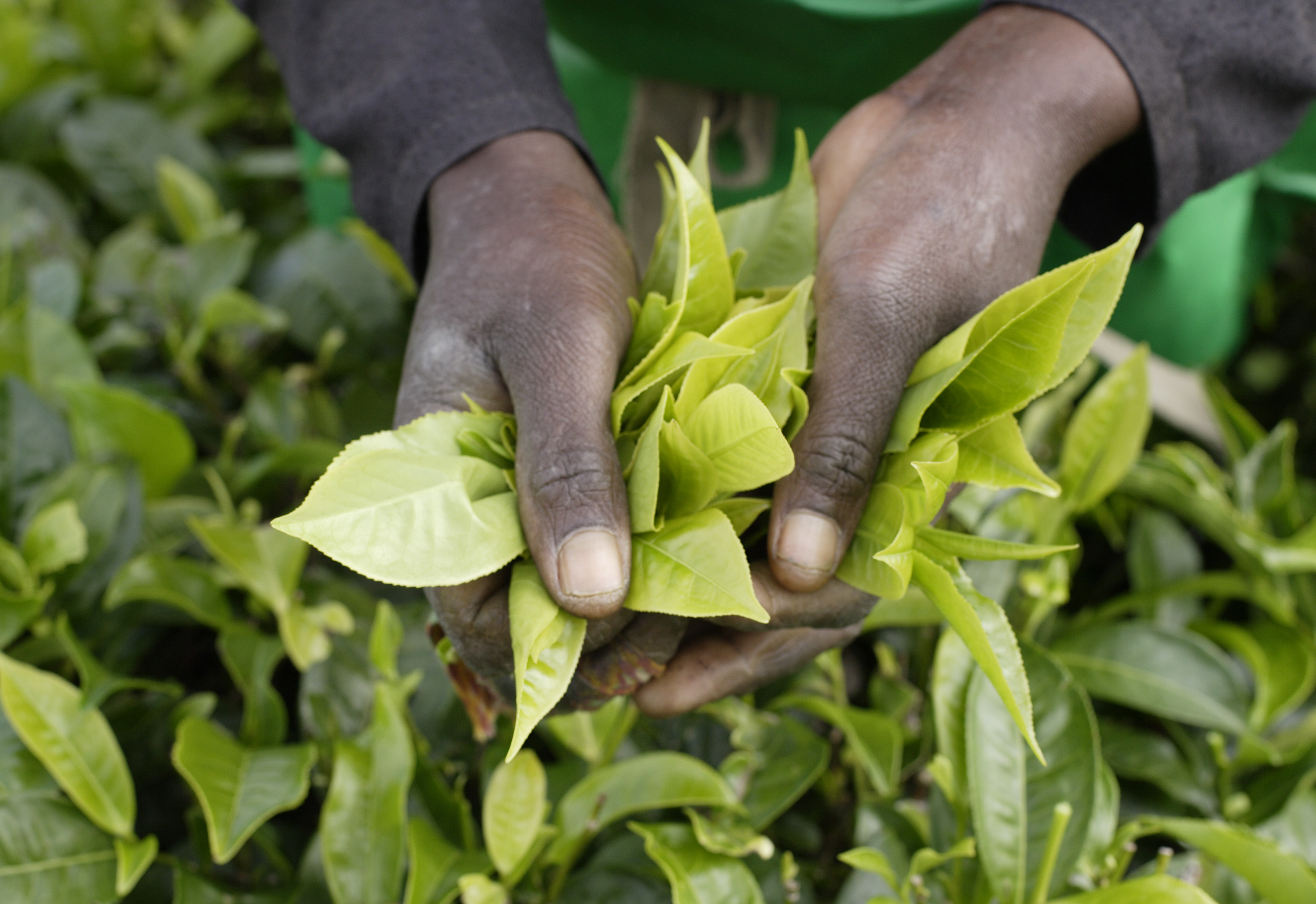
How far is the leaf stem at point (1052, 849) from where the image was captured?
841 mm

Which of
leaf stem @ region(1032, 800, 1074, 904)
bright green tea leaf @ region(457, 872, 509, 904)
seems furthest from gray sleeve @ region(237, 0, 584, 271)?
leaf stem @ region(1032, 800, 1074, 904)

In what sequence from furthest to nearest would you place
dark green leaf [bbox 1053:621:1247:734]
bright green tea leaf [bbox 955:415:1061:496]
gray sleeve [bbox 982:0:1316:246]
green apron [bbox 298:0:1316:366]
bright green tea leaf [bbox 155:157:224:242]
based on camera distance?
bright green tea leaf [bbox 155:157:224:242] < green apron [bbox 298:0:1316:366] < dark green leaf [bbox 1053:621:1247:734] < gray sleeve [bbox 982:0:1316:246] < bright green tea leaf [bbox 955:415:1061:496]

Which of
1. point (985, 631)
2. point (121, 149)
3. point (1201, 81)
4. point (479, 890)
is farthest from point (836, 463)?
point (121, 149)

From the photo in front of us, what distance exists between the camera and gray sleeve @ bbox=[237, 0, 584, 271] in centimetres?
105

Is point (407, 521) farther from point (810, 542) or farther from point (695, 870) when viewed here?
point (695, 870)

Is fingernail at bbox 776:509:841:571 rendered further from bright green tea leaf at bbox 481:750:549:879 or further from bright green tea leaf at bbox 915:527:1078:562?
bright green tea leaf at bbox 481:750:549:879

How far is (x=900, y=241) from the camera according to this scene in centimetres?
85

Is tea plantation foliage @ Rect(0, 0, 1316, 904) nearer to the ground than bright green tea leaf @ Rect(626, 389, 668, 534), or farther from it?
nearer to the ground

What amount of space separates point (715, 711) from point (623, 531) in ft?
1.29

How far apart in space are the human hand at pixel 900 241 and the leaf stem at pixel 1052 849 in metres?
0.23

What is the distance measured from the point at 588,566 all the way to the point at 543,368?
6.8 inches

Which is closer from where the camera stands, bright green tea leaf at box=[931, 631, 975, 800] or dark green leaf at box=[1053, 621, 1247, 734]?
bright green tea leaf at box=[931, 631, 975, 800]

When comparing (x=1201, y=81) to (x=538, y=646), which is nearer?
(x=538, y=646)

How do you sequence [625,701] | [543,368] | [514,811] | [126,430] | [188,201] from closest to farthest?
[543,368], [514,811], [625,701], [126,430], [188,201]
